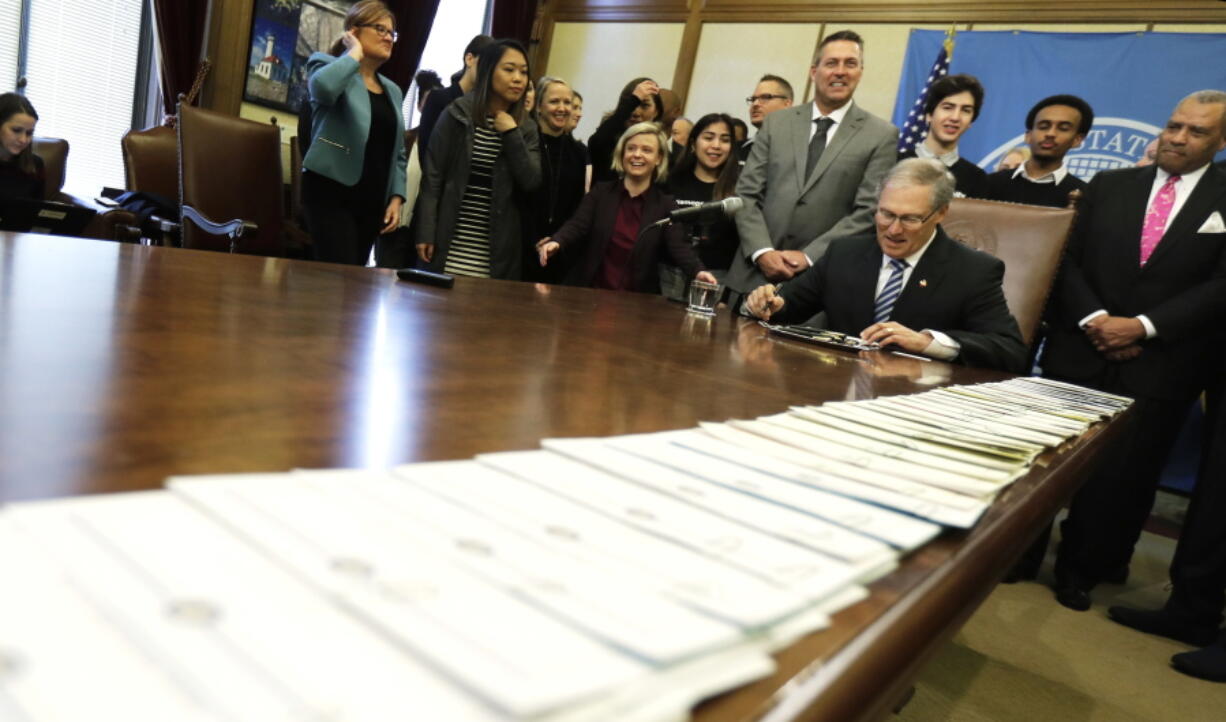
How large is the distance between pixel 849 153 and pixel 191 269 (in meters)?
2.42

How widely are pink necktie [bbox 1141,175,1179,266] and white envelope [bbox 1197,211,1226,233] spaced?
12 cm

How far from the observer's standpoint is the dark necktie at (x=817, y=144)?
3096 mm

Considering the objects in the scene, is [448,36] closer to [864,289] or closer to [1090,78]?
[1090,78]

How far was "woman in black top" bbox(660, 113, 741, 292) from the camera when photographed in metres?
3.39

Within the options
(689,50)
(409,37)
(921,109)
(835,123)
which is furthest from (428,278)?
(689,50)

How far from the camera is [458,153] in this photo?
10.9ft

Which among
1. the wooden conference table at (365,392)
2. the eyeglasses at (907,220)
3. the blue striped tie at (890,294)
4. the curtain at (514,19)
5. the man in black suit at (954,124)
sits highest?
the curtain at (514,19)

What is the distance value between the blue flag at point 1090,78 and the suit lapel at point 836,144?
2979 millimetres

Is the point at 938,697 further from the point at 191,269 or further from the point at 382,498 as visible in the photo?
the point at 382,498

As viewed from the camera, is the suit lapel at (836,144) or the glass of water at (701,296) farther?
the suit lapel at (836,144)

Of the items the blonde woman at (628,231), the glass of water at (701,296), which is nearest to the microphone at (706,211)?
the glass of water at (701,296)

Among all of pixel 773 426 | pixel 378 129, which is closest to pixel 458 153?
pixel 378 129

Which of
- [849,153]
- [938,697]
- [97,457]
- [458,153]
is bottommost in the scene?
[938,697]

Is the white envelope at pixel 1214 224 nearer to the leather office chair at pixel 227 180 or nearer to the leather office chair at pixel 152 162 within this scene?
the leather office chair at pixel 227 180
